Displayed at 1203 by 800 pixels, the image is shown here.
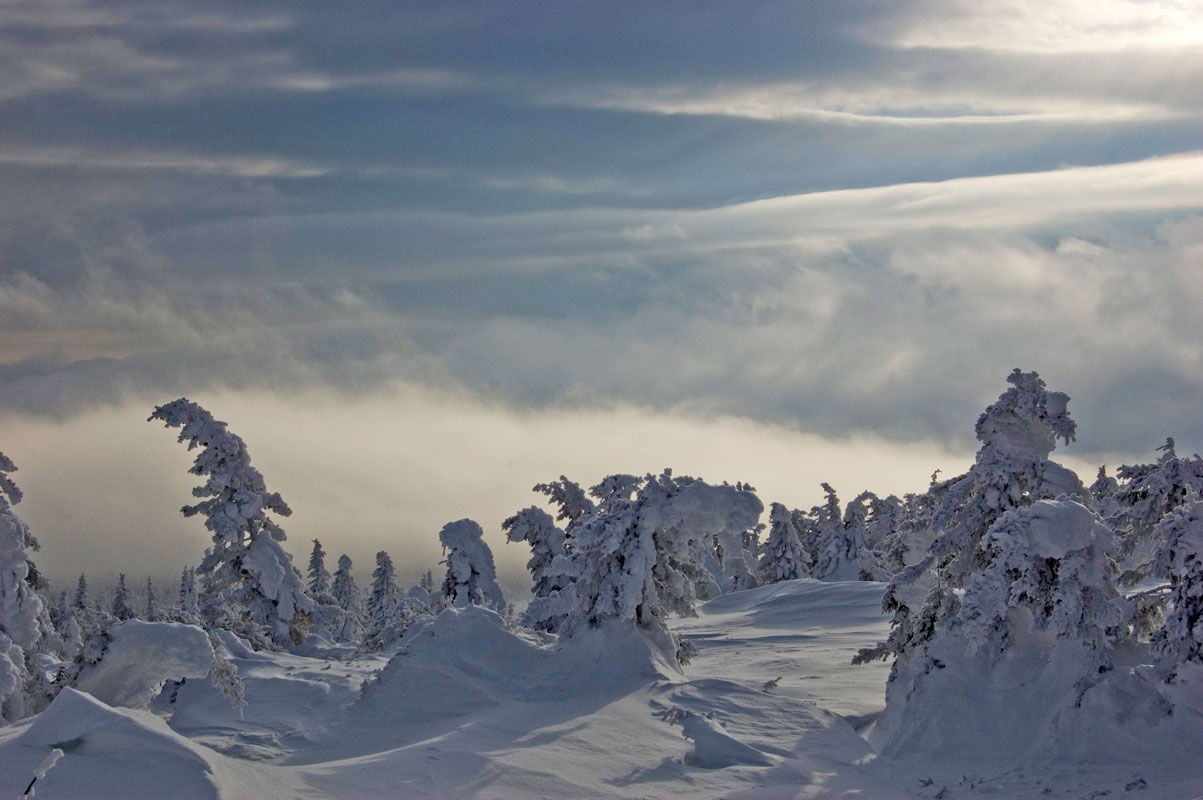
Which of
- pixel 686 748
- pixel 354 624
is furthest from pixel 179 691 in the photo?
pixel 354 624

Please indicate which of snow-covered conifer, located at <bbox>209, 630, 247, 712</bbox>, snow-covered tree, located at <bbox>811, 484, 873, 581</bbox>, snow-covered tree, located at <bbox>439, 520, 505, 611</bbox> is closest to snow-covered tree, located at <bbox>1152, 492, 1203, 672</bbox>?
snow-covered conifer, located at <bbox>209, 630, 247, 712</bbox>

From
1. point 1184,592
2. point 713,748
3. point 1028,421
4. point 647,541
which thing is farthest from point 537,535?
point 1184,592

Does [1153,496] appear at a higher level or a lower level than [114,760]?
higher

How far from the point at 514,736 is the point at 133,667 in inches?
291

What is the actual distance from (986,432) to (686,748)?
10897 millimetres

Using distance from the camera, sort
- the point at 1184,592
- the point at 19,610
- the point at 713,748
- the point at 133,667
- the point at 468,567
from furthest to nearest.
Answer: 1. the point at 468,567
2. the point at 19,610
3. the point at 133,667
4. the point at 713,748
5. the point at 1184,592

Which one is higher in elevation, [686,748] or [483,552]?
[483,552]

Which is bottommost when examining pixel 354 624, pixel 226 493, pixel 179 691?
pixel 354 624

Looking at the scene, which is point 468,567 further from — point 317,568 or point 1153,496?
point 317,568

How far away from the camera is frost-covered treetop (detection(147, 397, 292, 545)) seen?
3194cm

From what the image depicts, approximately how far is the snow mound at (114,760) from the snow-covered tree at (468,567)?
1027 inches

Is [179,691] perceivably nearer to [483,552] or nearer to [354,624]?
[483,552]

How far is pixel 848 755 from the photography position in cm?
1756

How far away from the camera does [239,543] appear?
108 feet
